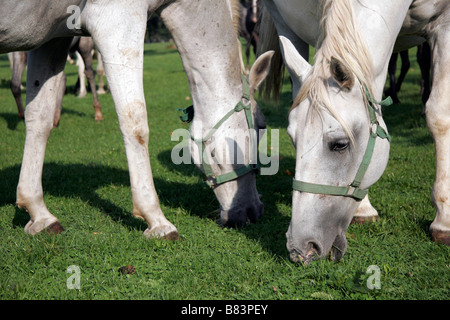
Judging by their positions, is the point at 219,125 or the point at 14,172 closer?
the point at 219,125

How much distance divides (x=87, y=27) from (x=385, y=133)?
2063 millimetres

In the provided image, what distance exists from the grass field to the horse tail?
105 cm

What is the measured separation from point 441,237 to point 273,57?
7.68 feet

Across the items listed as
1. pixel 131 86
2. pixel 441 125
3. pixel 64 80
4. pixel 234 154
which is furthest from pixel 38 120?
pixel 64 80

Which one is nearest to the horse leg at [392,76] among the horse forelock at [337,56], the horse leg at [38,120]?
the horse forelock at [337,56]

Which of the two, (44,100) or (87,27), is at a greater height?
(87,27)

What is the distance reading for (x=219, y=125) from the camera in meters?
3.60

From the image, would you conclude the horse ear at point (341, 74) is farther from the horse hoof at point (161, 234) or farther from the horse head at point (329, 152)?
the horse hoof at point (161, 234)

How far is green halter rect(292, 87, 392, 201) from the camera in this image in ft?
8.39

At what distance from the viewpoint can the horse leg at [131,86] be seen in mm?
3084

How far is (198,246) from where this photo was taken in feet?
11.0

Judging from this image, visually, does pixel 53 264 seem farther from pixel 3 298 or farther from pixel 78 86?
pixel 78 86
